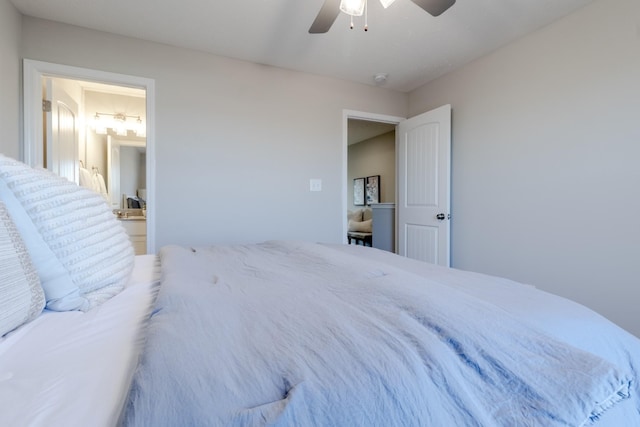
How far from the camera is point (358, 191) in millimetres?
6438

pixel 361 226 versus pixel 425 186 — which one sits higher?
pixel 425 186

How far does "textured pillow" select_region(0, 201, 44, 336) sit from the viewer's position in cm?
59

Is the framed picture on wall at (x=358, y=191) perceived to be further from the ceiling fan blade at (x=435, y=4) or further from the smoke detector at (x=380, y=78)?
the ceiling fan blade at (x=435, y=4)

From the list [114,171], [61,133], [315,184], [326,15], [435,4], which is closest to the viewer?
[435,4]

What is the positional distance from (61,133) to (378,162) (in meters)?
4.85

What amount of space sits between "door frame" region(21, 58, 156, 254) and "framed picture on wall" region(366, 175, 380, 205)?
4.28m

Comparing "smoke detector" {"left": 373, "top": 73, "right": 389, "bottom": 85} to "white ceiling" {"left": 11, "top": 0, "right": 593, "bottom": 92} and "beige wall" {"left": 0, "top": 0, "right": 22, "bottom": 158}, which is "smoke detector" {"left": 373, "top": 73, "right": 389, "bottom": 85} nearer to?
"white ceiling" {"left": 11, "top": 0, "right": 593, "bottom": 92}

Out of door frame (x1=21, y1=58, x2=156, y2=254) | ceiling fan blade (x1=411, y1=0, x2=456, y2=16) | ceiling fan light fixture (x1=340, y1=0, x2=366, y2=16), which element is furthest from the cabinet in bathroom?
ceiling fan blade (x1=411, y1=0, x2=456, y2=16)

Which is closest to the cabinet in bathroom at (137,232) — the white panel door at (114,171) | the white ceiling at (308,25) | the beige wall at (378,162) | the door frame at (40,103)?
the white panel door at (114,171)

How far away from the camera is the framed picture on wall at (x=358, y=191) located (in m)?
6.32

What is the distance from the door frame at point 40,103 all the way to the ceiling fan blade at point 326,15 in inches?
61.3

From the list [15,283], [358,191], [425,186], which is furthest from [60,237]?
[358,191]

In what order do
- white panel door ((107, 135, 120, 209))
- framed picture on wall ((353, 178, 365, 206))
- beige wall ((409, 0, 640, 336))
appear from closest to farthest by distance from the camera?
beige wall ((409, 0, 640, 336)) → white panel door ((107, 135, 120, 209)) → framed picture on wall ((353, 178, 365, 206))

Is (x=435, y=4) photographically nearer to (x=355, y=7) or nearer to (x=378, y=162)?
(x=355, y=7)
